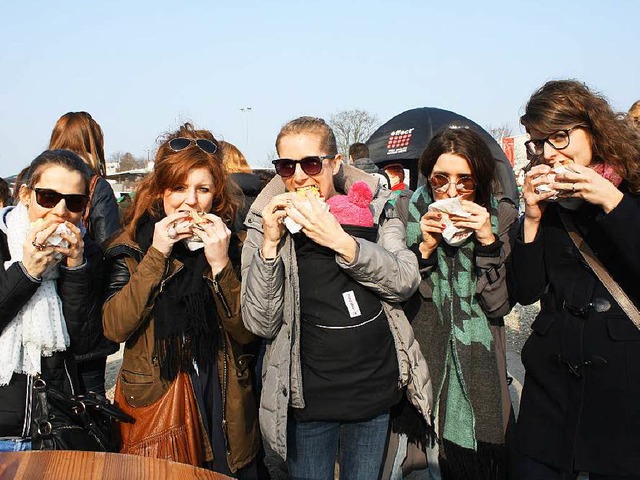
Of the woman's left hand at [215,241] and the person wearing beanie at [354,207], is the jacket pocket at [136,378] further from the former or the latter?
the person wearing beanie at [354,207]

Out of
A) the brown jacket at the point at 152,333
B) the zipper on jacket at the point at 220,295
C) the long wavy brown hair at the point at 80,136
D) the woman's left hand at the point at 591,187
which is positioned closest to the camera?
the woman's left hand at the point at 591,187

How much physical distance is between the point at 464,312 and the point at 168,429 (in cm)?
151

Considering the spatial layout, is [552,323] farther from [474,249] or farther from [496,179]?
[496,179]

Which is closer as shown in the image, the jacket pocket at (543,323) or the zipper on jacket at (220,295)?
the jacket pocket at (543,323)

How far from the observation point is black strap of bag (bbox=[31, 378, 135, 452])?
2297 millimetres

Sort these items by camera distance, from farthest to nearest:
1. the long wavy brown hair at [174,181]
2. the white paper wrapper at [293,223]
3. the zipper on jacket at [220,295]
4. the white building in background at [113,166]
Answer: the white building in background at [113,166] → the long wavy brown hair at [174,181] → the zipper on jacket at [220,295] → the white paper wrapper at [293,223]

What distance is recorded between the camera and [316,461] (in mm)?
2652

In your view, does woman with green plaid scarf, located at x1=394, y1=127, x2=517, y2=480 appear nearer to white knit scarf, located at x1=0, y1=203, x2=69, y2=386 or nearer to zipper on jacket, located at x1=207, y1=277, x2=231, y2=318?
zipper on jacket, located at x1=207, y1=277, x2=231, y2=318

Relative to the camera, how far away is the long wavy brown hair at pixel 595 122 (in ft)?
7.64

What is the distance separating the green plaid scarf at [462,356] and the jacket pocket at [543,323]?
1.23ft

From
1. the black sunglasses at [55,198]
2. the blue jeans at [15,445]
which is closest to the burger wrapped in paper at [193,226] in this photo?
the black sunglasses at [55,198]

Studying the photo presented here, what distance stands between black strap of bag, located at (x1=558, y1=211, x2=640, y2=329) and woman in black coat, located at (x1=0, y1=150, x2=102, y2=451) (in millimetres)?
2112

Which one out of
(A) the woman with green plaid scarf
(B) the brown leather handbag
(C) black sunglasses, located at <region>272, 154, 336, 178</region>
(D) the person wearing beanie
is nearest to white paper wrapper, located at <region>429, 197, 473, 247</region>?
(A) the woman with green plaid scarf

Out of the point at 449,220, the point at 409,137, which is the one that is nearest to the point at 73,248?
the point at 449,220
